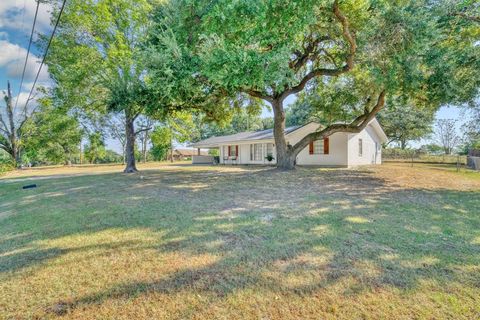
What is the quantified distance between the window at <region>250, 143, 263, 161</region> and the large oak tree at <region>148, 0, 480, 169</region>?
11736 millimetres

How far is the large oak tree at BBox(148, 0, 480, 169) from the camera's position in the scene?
249 inches

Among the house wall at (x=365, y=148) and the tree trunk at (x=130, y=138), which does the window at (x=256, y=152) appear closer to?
the house wall at (x=365, y=148)

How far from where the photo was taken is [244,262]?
10.2 ft

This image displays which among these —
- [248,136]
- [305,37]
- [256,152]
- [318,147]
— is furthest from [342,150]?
[305,37]

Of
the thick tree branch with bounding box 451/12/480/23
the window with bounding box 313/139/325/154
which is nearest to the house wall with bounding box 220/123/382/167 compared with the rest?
the window with bounding box 313/139/325/154

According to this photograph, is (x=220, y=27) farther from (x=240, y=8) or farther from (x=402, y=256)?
(x=402, y=256)

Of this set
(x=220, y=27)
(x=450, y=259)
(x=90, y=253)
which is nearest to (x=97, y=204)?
(x=90, y=253)

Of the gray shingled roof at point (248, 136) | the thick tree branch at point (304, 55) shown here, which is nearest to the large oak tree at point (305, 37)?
the thick tree branch at point (304, 55)

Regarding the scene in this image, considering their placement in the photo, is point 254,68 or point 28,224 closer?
point 28,224

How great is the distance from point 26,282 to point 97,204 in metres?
3.95

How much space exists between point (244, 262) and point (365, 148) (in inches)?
775

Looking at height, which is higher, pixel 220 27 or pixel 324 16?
pixel 324 16

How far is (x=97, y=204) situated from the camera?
6469mm

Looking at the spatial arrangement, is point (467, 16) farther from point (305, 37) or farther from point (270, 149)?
point (270, 149)
